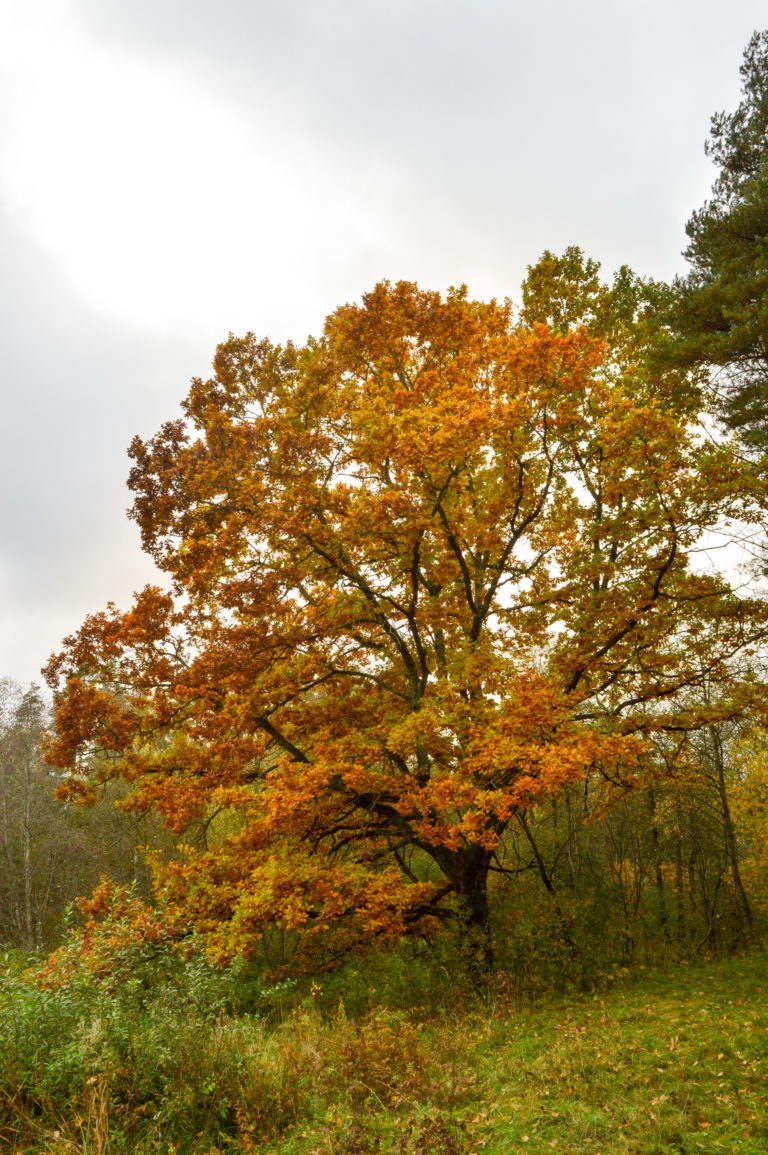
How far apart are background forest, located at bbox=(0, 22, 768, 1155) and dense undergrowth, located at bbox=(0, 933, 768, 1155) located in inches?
1.4

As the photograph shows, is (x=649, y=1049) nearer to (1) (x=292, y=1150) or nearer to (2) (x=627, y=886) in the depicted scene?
(1) (x=292, y=1150)

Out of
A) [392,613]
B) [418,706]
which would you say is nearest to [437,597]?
[392,613]

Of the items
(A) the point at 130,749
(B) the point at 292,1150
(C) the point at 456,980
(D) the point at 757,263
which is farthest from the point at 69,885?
(D) the point at 757,263

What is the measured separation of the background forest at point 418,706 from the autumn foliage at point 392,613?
0.22 feet

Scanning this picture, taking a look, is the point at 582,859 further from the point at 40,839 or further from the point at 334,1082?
the point at 40,839

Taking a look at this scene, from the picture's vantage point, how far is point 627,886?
18.4 metres

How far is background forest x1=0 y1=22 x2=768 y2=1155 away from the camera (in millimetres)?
5453

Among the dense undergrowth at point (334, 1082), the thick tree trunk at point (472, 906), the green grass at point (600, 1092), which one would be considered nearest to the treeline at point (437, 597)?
the thick tree trunk at point (472, 906)

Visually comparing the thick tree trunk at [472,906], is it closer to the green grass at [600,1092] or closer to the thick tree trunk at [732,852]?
the green grass at [600,1092]

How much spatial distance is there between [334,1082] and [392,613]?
7512 mm

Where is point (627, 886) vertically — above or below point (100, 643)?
below

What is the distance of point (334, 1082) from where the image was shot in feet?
19.0

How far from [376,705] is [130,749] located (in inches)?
173

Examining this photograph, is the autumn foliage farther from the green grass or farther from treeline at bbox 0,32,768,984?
the green grass
